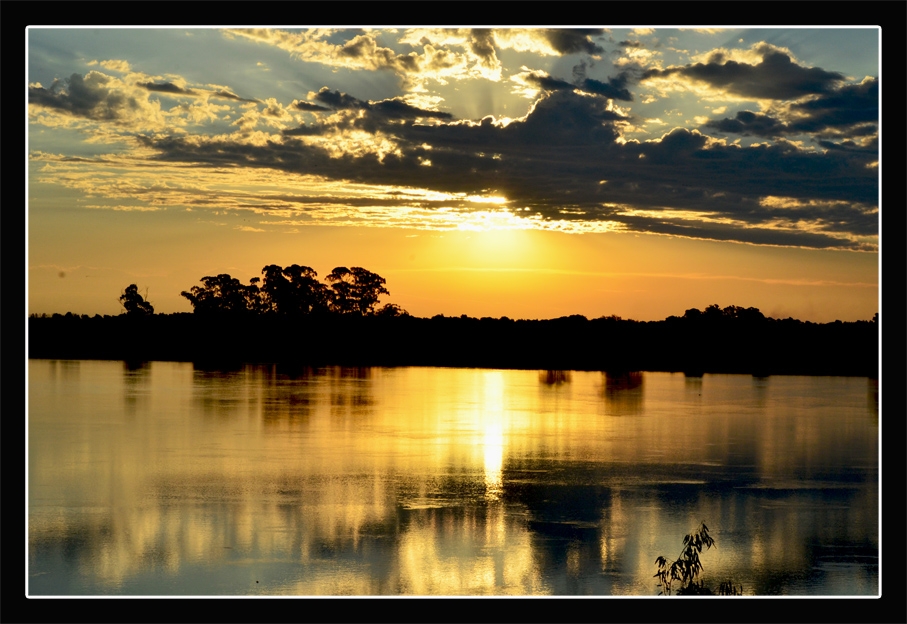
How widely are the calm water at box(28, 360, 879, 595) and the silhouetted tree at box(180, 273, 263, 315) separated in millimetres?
37710

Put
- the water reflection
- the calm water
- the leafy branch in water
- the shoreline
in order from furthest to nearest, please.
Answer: the shoreline < the water reflection < the calm water < the leafy branch in water

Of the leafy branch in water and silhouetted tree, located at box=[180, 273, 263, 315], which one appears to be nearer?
the leafy branch in water

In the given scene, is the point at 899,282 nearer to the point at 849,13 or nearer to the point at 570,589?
the point at 849,13

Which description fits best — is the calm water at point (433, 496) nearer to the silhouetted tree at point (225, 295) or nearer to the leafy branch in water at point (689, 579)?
the leafy branch in water at point (689, 579)

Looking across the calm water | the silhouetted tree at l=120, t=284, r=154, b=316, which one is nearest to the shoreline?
the silhouetted tree at l=120, t=284, r=154, b=316

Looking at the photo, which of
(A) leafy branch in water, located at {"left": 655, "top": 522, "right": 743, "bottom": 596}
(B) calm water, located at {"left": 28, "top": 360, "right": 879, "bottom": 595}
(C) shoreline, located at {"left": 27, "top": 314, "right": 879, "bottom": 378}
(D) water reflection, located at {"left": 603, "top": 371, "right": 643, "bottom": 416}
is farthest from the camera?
(C) shoreline, located at {"left": 27, "top": 314, "right": 879, "bottom": 378}

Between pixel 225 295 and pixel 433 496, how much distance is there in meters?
57.5

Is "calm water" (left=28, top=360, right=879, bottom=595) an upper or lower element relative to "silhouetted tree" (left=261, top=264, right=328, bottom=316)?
lower

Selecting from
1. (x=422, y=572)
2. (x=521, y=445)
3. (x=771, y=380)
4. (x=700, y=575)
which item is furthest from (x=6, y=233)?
(x=771, y=380)

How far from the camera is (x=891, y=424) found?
24.5 feet

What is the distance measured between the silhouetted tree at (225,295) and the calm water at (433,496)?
37710 mm

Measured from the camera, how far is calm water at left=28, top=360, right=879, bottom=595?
12.2m

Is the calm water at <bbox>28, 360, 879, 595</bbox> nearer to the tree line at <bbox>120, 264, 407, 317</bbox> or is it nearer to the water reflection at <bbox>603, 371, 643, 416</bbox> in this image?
the water reflection at <bbox>603, 371, 643, 416</bbox>

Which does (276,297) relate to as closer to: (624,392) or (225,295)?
(225,295)
